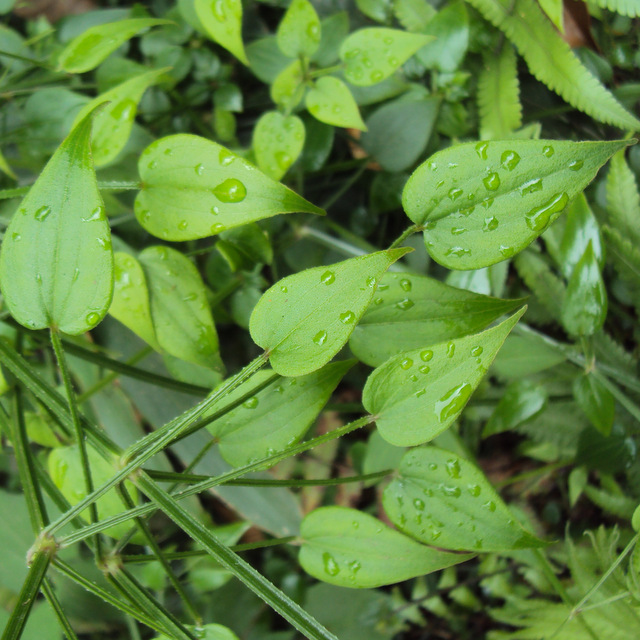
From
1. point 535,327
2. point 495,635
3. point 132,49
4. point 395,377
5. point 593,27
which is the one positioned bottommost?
point 495,635

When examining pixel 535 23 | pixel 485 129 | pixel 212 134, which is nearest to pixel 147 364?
pixel 212 134

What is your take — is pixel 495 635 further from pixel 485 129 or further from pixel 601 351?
pixel 485 129

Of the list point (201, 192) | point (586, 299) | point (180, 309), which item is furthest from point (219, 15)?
point (586, 299)

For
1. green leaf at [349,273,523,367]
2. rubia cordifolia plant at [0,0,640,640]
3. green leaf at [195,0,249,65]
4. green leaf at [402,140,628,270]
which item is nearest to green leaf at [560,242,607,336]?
rubia cordifolia plant at [0,0,640,640]

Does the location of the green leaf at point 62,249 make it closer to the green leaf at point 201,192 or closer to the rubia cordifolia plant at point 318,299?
the rubia cordifolia plant at point 318,299

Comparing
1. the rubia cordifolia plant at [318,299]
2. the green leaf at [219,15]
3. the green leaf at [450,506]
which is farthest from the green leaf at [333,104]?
the green leaf at [450,506]

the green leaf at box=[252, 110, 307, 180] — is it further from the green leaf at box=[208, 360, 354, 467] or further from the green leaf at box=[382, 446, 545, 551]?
the green leaf at box=[382, 446, 545, 551]

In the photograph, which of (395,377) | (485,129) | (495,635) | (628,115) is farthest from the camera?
(495,635)

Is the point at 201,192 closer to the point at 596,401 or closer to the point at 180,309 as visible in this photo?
the point at 180,309
